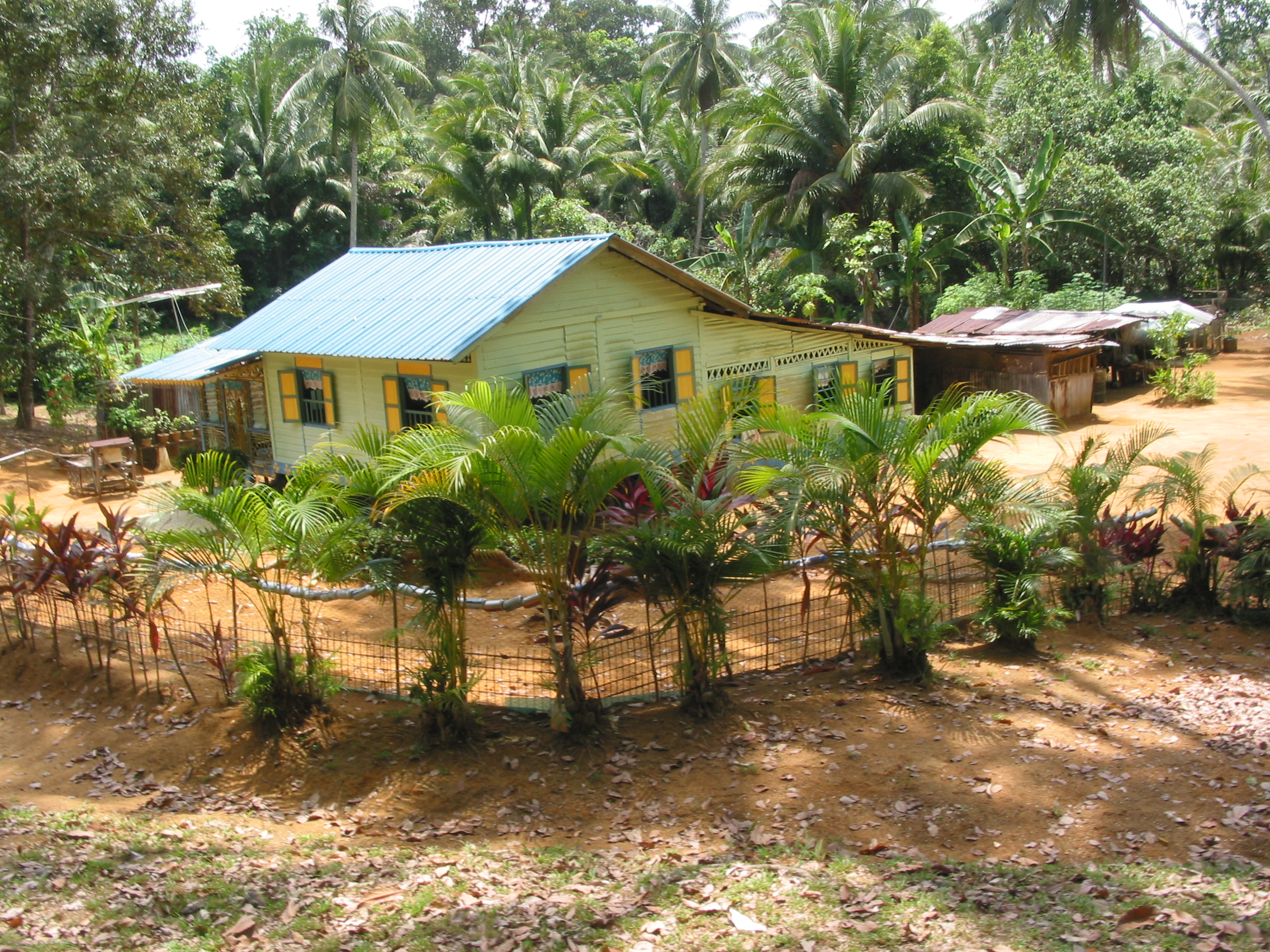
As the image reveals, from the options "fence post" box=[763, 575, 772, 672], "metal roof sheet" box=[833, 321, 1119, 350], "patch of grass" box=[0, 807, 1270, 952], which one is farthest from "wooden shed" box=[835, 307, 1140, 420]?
"patch of grass" box=[0, 807, 1270, 952]

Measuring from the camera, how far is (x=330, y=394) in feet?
55.2

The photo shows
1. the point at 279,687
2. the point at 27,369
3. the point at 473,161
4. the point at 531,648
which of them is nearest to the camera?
the point at 279,687

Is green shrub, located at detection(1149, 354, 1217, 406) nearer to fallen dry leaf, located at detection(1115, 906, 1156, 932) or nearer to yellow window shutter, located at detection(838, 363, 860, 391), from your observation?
yellow window shutter, located at detection(838, 363, 860, 391)

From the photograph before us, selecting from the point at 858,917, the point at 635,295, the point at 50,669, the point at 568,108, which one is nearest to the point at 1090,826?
the point at 858,917

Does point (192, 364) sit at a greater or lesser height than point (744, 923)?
greater

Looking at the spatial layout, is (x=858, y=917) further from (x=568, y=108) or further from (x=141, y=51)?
(x=568, y=108)

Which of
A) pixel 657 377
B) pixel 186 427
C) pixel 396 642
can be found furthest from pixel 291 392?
pixel 396 642

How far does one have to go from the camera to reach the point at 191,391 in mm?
21688

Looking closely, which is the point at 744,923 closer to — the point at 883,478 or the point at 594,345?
the point at 883,478

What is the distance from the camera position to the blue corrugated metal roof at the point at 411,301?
48.1 feet

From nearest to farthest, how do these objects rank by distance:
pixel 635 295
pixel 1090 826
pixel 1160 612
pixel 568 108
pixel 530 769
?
pixel 1090 826, pixel 530 769, pixel 1160 612, pixel 635 295, pixel 568 108

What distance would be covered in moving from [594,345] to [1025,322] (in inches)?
541

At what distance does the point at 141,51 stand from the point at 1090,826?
22617 mm

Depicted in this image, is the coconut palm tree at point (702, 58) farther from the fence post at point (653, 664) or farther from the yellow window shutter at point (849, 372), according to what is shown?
the fence post at point (653, 664)
